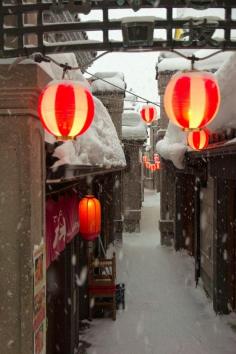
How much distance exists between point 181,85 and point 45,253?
2818 millimetres

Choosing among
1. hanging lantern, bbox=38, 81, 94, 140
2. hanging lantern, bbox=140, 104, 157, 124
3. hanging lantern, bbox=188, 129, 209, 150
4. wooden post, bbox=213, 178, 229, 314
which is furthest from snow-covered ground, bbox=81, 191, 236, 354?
hanging lantern, bbox=140, 104, 157, 124

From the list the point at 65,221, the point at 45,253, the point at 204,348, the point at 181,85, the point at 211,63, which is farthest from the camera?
the point at 211,63

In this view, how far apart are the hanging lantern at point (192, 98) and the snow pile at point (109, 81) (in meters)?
19.8

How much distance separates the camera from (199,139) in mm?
11898

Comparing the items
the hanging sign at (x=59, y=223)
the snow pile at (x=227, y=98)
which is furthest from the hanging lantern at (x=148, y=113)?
the hanging sign at (x=59, y=223)

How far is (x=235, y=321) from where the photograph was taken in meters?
11.9

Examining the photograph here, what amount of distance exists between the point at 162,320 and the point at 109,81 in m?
17.4

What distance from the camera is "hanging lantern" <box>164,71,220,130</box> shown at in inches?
205

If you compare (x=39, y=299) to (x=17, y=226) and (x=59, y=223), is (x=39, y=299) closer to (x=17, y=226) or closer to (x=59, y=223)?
(x=17, y=226)

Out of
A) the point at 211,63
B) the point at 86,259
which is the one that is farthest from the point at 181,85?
the point at 211,63

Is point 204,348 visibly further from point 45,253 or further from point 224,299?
point 45,253

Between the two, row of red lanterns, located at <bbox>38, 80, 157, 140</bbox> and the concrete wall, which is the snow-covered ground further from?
row of red lanterns, located at <bbox>38, 80, 157, 140</bbox>

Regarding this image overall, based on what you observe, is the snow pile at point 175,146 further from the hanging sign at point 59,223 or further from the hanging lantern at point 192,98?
the hanging lantern at point 192,98

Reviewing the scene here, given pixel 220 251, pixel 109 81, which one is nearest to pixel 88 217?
pixel 220 251
